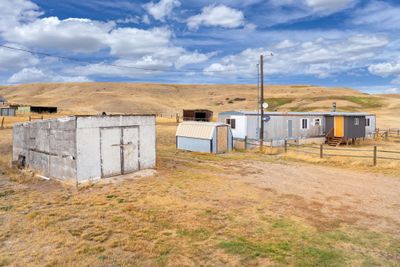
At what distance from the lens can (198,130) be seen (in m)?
25.3

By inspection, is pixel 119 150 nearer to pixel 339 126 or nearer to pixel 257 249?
pixel 257 249

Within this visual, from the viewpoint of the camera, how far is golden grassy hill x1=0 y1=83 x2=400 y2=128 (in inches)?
3290

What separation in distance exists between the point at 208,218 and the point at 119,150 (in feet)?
23.4

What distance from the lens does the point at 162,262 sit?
7.25 m

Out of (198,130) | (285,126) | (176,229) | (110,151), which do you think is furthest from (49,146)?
(285,126)

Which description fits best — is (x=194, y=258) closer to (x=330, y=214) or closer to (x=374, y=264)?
(x=374, y=264)

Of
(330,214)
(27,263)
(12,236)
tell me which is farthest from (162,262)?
(330,214)

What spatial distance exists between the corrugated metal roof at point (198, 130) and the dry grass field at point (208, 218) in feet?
20.4

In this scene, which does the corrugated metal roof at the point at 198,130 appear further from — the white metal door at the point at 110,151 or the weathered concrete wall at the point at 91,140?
the white metal door at the point at 110,151

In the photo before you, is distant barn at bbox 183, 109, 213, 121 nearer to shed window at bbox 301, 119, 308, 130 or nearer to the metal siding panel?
shed window at bbox 301, 119, 308, 130

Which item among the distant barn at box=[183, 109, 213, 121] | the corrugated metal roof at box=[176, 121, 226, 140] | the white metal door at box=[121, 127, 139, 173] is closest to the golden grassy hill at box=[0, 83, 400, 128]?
the distant barn at box=[183, 109, 213, 121]

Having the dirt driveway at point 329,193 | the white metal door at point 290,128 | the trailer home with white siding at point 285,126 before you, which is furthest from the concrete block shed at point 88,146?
the white metal door at point 290,128

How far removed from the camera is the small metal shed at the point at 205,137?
24.0 metres

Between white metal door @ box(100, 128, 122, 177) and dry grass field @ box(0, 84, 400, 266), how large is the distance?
0.99 m
